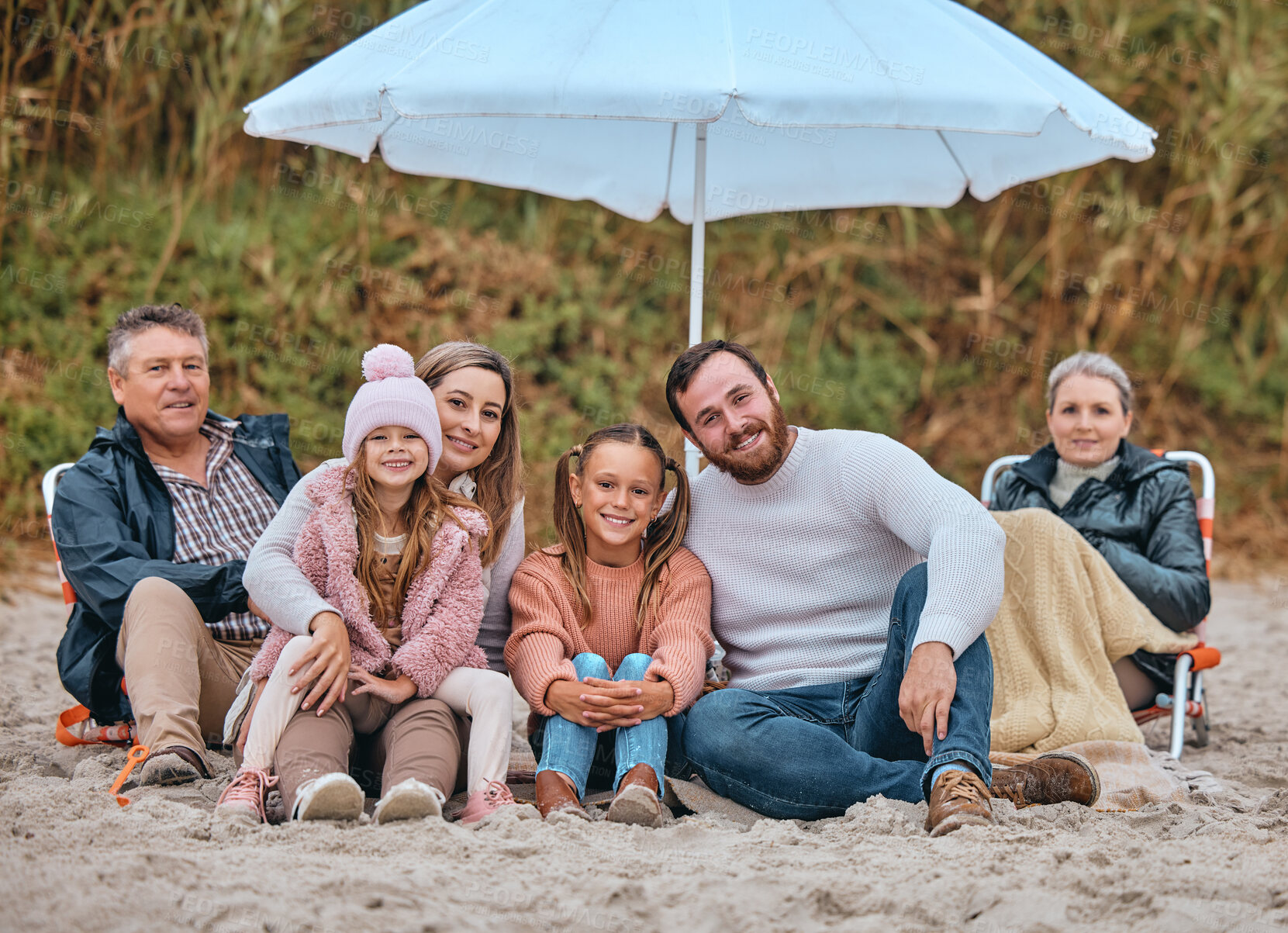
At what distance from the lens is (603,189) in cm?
437

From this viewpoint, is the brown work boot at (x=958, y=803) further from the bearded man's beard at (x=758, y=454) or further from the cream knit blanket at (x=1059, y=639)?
the bearded man's beard at (x=758, y=454)

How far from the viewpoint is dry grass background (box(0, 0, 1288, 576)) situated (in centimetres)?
679

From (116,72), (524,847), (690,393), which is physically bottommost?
(524,847)

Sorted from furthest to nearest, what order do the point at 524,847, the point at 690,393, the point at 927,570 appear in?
1. the point at 690,393
2. the point at 927,570
3. the point at 524,847

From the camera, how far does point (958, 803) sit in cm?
250

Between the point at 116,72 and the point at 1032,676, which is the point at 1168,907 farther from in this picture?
the point at 116,72

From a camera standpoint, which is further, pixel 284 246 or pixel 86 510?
pixel 284 246

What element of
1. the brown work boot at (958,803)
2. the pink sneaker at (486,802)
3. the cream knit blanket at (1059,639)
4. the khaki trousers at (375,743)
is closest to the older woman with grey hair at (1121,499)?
the cream knit blanket at (1059,639)

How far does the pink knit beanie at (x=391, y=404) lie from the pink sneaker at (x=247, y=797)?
0.82 metres

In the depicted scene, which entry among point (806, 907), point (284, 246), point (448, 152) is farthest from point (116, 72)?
point (806, 907)

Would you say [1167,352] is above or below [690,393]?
above

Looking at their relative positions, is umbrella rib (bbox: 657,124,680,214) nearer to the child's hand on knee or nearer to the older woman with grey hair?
the older woman with grey hair

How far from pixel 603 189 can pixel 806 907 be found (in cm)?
299

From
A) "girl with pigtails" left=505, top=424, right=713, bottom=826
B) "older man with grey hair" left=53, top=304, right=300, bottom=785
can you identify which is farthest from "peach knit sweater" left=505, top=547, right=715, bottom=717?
"older man with grey hair" left=53, top=304, right=300, bottom=785
